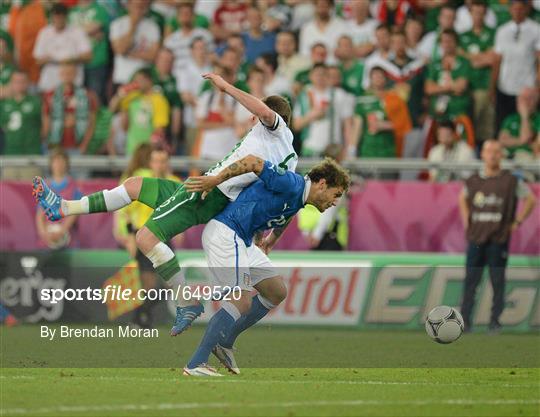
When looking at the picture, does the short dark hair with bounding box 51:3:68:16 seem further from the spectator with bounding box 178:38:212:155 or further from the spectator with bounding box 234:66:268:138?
the spectator with bounding box 234:66:268:138

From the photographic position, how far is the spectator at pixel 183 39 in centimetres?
1936

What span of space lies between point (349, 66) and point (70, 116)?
3970 millimetres

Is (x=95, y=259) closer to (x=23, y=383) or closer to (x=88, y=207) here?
(x=88, y=207)

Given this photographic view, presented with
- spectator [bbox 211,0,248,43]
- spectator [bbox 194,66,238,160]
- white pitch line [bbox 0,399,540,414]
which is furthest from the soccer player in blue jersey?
spectator [bbox 211,0,248,43]

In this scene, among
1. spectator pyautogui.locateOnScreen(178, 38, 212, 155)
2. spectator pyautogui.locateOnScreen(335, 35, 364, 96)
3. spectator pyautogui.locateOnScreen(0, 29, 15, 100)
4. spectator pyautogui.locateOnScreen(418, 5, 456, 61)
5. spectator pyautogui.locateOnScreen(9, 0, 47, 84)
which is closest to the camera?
spectator pyautogui.locateOnScreen(335, 35, 364, 96)

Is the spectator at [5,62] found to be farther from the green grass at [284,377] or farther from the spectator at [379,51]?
the spectator at [379,51]

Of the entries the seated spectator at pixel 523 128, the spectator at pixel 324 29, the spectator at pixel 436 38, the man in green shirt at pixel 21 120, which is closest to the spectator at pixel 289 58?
the spectator at pixel 324 29

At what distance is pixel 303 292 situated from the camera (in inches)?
676

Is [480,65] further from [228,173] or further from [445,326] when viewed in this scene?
[228,173]

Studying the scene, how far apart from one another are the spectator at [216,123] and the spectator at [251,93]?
0.28ft

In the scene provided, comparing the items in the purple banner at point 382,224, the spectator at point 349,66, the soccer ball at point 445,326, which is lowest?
the purple banner at point 382,224

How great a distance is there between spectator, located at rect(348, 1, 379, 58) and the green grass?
15.7 ft

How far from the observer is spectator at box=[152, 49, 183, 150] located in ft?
61.8

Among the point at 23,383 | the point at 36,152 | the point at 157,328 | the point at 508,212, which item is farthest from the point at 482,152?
the point at 23,383
